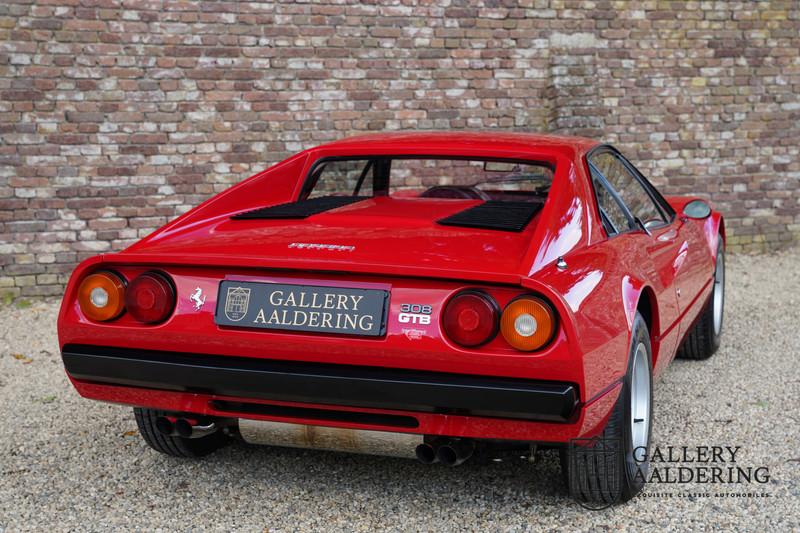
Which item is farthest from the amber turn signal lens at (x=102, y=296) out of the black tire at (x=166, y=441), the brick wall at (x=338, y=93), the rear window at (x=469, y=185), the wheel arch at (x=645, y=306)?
the brick wall at (x=338, y=93)

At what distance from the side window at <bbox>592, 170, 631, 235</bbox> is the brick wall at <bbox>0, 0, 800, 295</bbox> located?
4.78m

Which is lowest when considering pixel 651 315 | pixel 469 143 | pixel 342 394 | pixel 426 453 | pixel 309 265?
pixel 426 453

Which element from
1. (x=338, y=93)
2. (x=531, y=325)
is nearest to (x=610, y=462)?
(x=531, y=325)

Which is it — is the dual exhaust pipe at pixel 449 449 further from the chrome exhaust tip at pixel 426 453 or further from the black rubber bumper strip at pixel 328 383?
the black rubber bumper strip at pixel 328 383

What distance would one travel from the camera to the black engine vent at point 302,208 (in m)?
3.25

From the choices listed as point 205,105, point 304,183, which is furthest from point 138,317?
point 205,105

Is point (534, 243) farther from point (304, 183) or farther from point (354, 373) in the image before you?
point (304, 183)

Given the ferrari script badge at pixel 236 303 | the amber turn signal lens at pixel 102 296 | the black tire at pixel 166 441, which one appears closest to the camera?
the ferrari script badge at pixel 236 303

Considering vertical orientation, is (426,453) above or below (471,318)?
below

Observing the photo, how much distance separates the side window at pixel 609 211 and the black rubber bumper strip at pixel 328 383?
102 centimetres

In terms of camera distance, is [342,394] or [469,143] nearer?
[342,394]

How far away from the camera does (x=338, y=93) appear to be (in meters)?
7.91

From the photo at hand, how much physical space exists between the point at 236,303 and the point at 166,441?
1.04 metres

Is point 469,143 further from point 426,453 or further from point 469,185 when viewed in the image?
point 426,453
